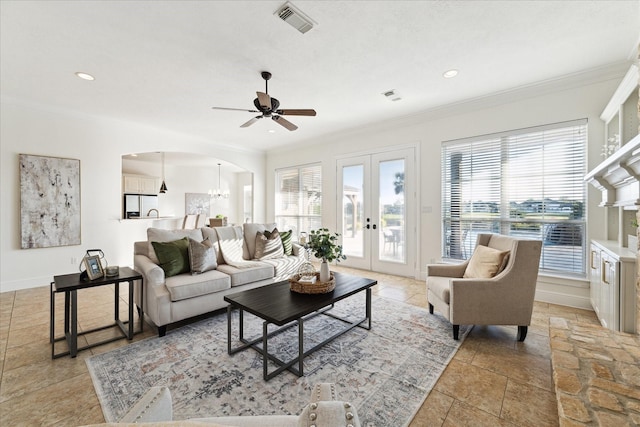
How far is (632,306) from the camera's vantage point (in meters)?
2.11

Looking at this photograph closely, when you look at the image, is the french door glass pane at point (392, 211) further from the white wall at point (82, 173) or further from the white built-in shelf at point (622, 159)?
the white wall at point (82, 173)

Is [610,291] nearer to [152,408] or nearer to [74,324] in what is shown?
[152,408]

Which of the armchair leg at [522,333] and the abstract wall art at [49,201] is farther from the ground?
the abstract wall art at [49,201]

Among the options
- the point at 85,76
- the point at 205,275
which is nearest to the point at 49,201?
the point at 85,76

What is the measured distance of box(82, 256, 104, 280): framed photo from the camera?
2.31m

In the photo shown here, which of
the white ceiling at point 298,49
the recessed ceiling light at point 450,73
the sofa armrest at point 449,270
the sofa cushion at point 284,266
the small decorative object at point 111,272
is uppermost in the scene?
the recessed ceiling light at point 450,73

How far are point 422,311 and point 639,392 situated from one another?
6.53 feet

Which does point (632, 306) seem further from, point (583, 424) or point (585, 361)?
point (583, 424)

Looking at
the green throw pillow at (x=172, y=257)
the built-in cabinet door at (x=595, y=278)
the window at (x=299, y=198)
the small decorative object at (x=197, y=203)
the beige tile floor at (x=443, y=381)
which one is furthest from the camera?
the small decorative object at (x=197, y=203)

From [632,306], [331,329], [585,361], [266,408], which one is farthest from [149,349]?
[632,306]

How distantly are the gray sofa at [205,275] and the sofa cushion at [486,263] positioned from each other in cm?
228

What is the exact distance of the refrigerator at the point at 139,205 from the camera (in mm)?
7300

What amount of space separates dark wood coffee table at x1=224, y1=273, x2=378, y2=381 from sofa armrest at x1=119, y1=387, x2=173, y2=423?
997 mm

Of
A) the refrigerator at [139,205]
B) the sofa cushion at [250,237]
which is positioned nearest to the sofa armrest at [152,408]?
the sofa cushion at [250,237]
